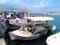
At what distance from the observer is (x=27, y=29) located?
79.3ft

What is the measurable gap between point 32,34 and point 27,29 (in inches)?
62.7

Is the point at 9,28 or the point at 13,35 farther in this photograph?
the point at 9,28

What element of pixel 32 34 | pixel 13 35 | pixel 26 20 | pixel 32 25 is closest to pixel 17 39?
pixel 13 35

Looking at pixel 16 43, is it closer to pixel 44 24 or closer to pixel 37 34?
pixel 37 34

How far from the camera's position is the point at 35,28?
23.7 m

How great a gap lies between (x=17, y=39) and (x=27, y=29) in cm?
259

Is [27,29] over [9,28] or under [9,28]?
over

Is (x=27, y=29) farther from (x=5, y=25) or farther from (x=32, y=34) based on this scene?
(x=5, y=25)

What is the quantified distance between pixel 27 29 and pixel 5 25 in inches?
258

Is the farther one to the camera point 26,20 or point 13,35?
point 26,20

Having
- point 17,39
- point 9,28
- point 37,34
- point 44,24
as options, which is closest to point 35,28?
point 37,34

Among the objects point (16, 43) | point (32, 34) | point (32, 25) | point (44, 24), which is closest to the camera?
point (16, 43)

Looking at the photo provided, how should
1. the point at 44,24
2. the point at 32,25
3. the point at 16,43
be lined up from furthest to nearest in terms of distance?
the point at 44,24 → the point at 32,25 → the point at 16,43

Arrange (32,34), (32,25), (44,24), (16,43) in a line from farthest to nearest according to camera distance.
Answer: (44,24)
(32,25)
(32,34)
(16,43)
